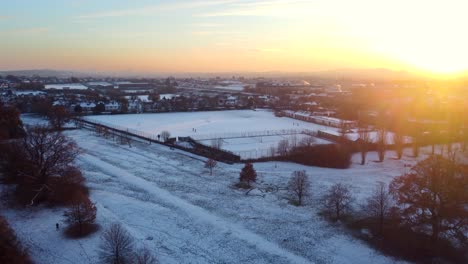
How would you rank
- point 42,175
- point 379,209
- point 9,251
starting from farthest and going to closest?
point 42,175, point 379,209, point 9,251

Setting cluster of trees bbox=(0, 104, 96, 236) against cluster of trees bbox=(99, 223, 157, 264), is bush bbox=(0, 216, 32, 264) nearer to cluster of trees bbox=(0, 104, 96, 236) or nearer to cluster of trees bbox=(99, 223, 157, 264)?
cluster of trees bbox=(99, 223, 157, 264)

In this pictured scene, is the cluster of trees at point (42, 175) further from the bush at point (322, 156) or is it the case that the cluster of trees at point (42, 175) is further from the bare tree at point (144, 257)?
the bush at point (322, 156)

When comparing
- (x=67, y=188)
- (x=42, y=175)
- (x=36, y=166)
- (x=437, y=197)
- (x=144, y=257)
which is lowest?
(x=144, y=257)

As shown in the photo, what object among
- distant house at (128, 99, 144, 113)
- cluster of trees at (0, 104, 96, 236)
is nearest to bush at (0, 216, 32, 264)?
cluster of trees at (0, 104, 96, 236)

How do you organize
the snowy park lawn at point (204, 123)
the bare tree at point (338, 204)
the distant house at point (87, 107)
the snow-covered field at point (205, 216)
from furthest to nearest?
the distant house at point (87, 107)
the snowy park lawn at point (204, 123)
the bare tree at point (338, 204)
the snow-covered field at point (205, 216)

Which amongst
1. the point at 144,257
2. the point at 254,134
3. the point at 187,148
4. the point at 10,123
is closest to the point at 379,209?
the point at 144,257

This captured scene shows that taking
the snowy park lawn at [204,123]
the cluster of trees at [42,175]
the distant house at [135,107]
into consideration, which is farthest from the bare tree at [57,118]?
the cluster of trees at [42,175]

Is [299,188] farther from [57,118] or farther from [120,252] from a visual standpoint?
[57,118]
